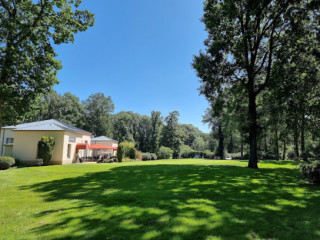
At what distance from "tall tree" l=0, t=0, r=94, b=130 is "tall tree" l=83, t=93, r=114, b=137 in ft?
134

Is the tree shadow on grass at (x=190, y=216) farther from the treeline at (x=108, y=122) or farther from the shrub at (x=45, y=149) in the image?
the treeline at (x=108, y=122)

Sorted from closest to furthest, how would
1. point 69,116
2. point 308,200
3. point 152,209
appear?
point 152,209, point 308,200, point 69,116

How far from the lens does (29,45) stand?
11961 millimetres

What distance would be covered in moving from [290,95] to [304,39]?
15.9 ft

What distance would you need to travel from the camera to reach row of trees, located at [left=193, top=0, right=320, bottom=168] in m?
13.2

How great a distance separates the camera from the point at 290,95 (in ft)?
44.2

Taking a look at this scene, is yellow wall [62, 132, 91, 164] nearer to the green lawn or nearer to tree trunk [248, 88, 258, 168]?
the green lawn

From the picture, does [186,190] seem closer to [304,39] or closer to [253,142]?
[253,142]

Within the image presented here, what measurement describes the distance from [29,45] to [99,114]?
148ft

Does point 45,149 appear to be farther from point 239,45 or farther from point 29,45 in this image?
point 239,45

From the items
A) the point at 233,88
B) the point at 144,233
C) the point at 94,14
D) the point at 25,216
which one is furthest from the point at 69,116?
the point at 144,233

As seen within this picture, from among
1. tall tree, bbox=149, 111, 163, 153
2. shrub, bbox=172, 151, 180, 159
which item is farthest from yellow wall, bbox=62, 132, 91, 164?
shrub, bbox=172, 151, 180, 159

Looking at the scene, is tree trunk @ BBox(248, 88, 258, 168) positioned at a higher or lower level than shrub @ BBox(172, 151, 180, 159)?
higher

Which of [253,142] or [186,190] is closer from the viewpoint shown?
[186,190]
